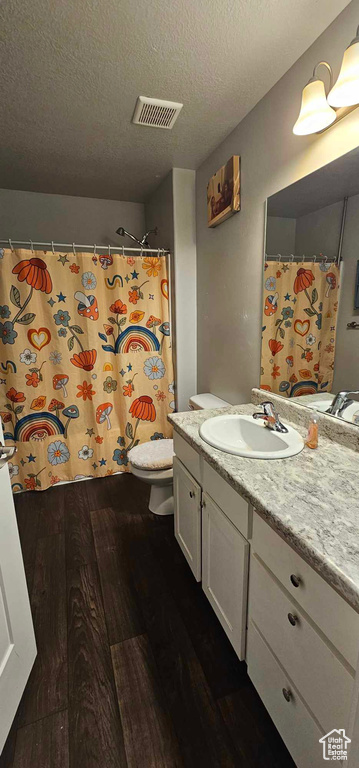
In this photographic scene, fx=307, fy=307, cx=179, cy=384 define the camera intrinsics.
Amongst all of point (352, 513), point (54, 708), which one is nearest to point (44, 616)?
point (54, 708)

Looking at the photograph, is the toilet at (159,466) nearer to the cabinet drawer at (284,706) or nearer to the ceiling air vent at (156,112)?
the cabinet drawer at (284,706)

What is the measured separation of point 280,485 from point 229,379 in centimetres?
114

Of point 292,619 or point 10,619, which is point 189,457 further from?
point 10,619

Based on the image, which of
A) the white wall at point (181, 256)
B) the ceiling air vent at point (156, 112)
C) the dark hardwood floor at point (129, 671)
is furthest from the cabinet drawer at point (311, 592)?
the ceiling air vent at point (156, 112)

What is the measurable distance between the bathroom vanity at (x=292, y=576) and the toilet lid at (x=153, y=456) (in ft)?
1.84

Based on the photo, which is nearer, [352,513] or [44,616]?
[352,513]

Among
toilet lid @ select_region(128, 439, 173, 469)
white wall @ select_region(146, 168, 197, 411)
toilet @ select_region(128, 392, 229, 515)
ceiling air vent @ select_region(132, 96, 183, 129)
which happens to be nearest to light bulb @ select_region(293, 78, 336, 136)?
ceiling air vent @ select_region(132, 96, 183, 129)

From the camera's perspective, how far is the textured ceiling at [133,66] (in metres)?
1.05

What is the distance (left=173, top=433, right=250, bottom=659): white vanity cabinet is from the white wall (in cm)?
107

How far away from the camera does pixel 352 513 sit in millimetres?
761

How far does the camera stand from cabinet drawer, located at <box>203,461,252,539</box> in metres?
0.94

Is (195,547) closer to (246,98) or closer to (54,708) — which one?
(54,708)

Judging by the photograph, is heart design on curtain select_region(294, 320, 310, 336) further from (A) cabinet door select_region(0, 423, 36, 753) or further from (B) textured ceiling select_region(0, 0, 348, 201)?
(A) cabinet door select_region(0, 423, 36, 753)

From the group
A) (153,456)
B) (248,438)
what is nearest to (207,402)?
(153,456)
